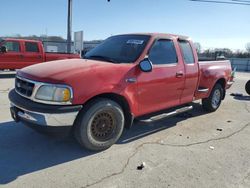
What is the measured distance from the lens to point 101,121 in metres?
4.18

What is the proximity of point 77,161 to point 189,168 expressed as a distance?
1643 millimetres

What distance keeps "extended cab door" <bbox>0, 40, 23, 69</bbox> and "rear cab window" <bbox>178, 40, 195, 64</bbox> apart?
10.1m

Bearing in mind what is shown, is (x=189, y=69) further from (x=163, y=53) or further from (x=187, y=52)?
(x=163, y=53)

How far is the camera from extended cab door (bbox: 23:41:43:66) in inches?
533

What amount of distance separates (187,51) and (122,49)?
1693mm

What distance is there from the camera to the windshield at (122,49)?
4.69 m

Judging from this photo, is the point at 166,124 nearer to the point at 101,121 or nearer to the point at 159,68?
the point at 159,68

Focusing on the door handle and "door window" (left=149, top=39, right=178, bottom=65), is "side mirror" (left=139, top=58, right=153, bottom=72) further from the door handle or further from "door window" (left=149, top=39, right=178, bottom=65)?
the door handle

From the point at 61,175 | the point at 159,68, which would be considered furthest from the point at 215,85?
the point at 61,175

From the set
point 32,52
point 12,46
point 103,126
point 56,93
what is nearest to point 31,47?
point 32,52

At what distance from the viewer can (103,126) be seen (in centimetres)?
424

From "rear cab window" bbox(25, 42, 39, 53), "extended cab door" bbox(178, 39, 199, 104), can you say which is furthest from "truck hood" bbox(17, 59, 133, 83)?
"rear cab window" bbox(25, 42, 39, 53)

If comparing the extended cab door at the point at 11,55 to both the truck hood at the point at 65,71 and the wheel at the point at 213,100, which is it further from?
the wheel at the point at 213,100

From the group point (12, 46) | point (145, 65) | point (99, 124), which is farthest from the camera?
point (12, 46)
